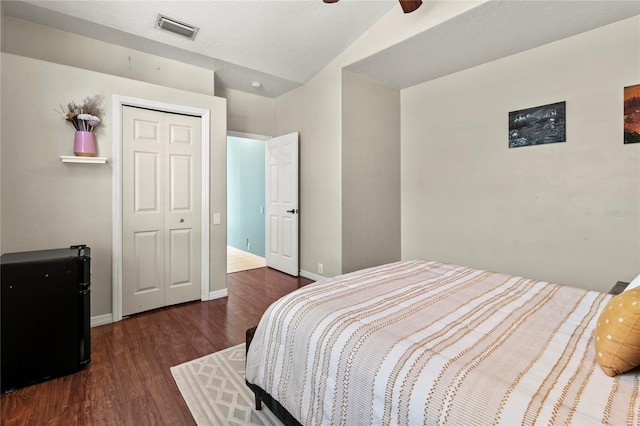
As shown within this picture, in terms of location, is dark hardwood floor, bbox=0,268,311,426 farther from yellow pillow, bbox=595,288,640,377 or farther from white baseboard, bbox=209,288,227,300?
yellow pillow, bbox=595,288,640,377

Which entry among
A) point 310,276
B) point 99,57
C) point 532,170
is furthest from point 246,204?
point 532,170

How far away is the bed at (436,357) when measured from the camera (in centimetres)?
84

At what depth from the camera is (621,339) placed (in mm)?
901

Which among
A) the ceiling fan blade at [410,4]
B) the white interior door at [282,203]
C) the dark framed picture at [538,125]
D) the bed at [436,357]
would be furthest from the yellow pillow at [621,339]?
the white interior door at [282,203]

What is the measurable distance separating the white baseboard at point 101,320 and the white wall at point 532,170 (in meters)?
3.75

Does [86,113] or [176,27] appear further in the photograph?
[176,27]

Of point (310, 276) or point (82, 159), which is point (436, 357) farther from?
point (310, 276)

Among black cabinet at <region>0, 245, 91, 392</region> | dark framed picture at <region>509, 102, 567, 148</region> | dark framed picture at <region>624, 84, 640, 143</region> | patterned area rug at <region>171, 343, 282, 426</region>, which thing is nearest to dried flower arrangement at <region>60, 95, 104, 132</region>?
black cabinet at <region>0, 245, 91, 392</region>

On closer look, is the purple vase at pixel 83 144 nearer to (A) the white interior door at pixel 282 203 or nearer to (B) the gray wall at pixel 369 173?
(A) the white interior door at pixel 282 203

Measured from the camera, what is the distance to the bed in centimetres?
84

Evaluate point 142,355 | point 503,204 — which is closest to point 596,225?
point 503,204

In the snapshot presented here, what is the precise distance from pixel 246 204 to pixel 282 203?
70.7 inches

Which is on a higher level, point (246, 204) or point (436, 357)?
point (246, 204)

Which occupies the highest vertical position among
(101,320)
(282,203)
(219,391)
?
(282,203)
